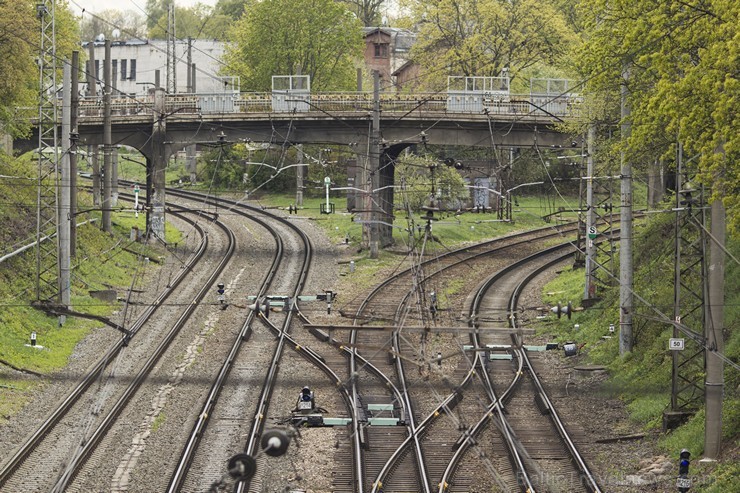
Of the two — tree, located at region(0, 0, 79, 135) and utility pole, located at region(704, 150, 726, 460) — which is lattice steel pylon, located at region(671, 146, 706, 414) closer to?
utility pole, located at region(704, 150, 726, 460)

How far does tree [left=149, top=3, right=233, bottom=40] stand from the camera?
393 ft

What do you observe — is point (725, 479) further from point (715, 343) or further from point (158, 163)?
point (158, 163)

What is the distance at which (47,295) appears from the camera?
3578 centimetres

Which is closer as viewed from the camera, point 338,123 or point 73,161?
point 73,161

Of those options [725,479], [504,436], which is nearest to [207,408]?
[504,436]

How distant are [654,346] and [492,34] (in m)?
41.3

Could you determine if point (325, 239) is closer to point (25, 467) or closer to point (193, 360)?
point (193, 360)

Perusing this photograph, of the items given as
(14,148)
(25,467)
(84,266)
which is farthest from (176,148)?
(25,467)

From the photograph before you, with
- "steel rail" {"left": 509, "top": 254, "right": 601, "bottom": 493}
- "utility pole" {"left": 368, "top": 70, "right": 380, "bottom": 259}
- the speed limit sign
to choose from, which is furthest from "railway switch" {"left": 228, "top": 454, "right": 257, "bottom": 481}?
"utility pole" {"left": 368, "top": 70, "right": 380, "bottom": 259}

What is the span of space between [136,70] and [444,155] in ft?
136

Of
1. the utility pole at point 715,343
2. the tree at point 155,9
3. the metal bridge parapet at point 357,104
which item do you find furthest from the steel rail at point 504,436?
the tree at point 155,9

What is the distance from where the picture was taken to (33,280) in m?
Answer: 36.6

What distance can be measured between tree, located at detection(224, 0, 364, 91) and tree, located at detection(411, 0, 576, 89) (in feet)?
16.2

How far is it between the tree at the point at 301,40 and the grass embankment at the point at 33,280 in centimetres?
1798
